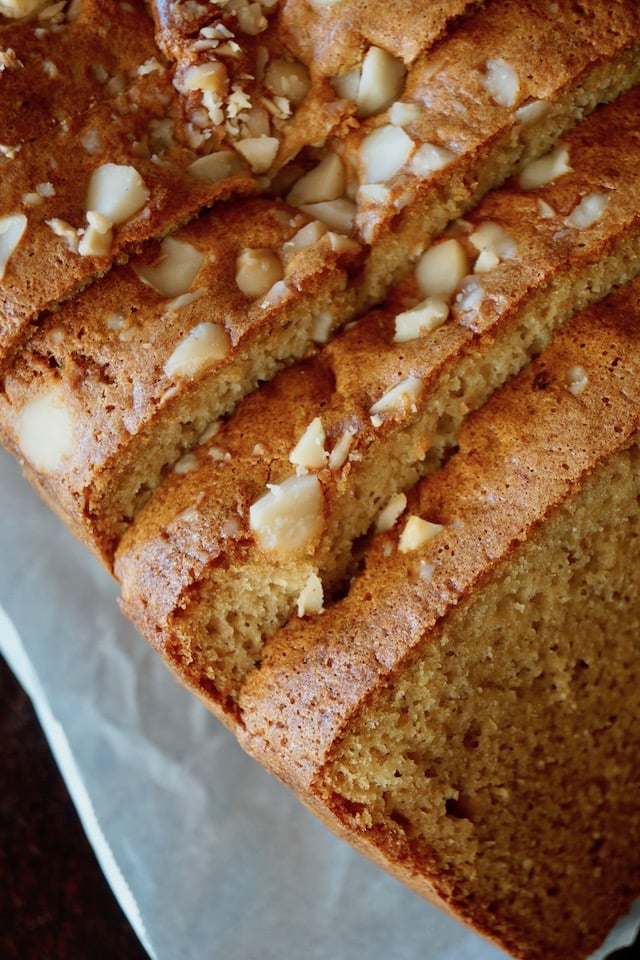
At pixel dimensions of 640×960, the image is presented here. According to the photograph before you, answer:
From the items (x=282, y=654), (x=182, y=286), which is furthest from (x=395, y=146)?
(x=282, y=654)

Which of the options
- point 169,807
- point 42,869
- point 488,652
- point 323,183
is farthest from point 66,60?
point 42,869

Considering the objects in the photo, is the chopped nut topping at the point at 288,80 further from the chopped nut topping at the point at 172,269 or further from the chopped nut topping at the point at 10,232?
the chopped nut topping at the point at 10,232

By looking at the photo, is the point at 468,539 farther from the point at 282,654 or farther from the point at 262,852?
the point at 262,852

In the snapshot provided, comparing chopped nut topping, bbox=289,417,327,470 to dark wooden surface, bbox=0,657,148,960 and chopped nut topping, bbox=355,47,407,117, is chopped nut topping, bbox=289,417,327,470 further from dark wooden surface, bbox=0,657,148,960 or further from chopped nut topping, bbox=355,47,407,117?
dark wooden surface, bbox=0,657,148,960

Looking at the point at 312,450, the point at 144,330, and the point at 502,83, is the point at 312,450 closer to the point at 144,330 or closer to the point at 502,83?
the point at 144,330

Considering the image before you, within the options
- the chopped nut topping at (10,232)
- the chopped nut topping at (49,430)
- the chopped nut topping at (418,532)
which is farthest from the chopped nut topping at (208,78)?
the chopped nut topping at (418,532)

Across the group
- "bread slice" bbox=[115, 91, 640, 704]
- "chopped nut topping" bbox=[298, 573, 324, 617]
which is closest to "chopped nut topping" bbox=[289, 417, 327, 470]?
"bread slice" bbox=[115, 91, 640, 704]
